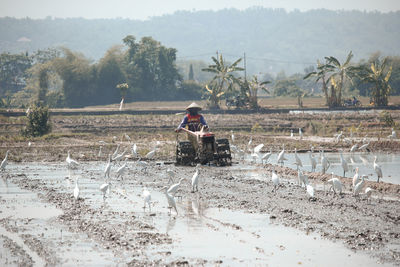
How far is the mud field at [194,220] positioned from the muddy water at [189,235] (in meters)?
0.02

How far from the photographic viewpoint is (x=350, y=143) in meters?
33.5

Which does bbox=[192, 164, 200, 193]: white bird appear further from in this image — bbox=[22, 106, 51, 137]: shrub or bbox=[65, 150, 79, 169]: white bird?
bbox=[22, 106, 51, 137]: shrub

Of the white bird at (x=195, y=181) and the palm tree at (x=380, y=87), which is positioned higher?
the palm tree at (x=380, y=87)

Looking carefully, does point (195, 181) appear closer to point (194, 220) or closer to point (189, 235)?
point (194, 220)

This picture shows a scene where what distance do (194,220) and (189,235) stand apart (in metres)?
1.53

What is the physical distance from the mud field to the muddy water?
0.02 metres

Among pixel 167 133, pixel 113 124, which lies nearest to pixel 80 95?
pixel 113 124

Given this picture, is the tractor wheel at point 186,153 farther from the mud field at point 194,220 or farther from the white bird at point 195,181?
the white bird at point 195,181

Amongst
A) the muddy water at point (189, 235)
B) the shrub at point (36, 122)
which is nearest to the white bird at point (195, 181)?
the muddy water at point (189, 235)

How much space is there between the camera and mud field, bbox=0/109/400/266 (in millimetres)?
11273

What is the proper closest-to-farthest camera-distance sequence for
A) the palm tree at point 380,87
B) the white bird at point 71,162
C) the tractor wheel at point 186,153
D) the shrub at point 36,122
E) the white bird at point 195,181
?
the white bird at point 195,181, the white bird at point 71,162, the tractor wheel at point 186,153, the shrub at point 36,122, the palm tree at point 380,87

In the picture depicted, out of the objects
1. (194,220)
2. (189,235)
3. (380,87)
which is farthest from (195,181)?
(380,87)

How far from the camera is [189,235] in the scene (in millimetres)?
13055

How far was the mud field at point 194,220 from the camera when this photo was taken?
11.3 metres
